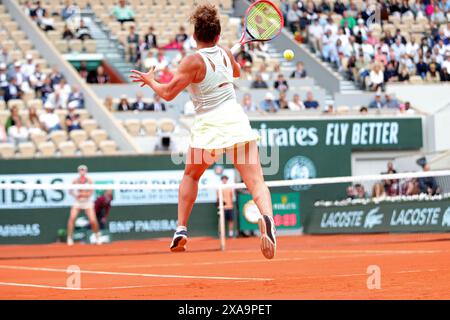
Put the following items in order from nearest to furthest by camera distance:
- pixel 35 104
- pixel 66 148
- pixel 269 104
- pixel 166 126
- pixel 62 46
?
1. pixel 66 148
2. pixel 35 104
3. pixel 166 126
4. pixel 269 104
5. pixel 62 46

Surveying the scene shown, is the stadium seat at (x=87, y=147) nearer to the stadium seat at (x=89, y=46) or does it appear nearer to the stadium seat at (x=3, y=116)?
the stadium seat at (x=3, y=116)

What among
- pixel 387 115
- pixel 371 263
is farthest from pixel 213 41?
pixel 387 115

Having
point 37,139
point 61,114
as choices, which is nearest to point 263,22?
point 37,139

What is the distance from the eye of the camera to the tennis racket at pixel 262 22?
9.79 m

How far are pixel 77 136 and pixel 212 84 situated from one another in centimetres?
1459

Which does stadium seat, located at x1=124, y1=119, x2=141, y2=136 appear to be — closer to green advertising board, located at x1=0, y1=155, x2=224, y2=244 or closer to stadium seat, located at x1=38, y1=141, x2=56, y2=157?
green advertising board, located at x1=0, y1=155, x2=224, y2=244

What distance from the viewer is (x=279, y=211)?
23.2 metres

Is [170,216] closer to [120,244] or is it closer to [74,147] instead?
[120,244]

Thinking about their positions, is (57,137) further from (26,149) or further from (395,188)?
(395,188)

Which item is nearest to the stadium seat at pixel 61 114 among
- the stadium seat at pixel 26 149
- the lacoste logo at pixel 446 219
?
the stadium seat at pixel 26 149

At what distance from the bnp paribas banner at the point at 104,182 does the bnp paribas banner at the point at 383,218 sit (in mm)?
2551

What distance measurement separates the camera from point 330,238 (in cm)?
2130

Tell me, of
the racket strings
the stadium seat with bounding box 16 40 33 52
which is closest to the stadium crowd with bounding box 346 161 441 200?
the stadium seat with bounding box 16 40 33 52

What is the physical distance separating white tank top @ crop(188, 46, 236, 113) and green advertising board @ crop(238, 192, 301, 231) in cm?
1382
